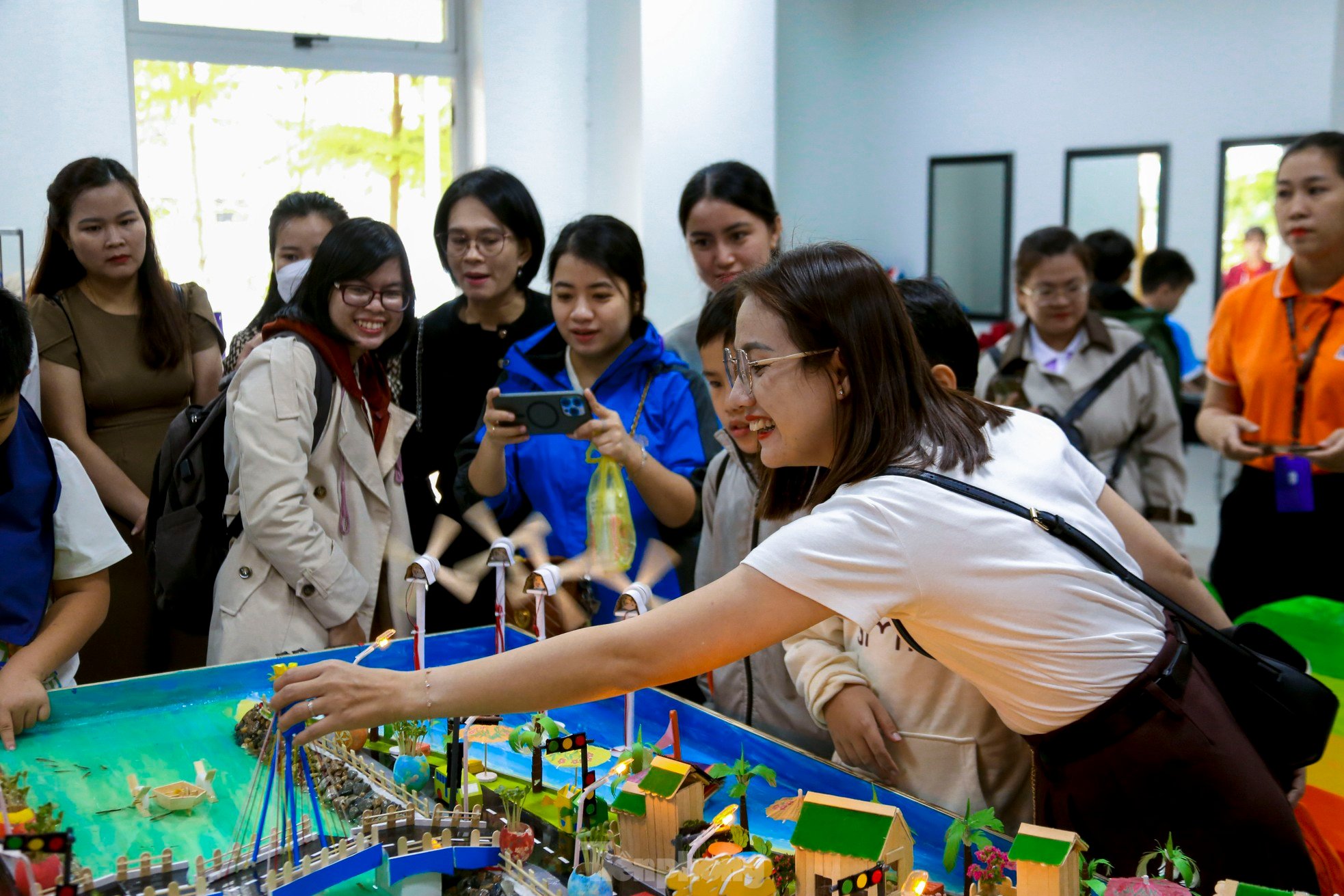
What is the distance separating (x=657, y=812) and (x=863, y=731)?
381mm

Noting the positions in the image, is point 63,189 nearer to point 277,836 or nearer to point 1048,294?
point 277,836

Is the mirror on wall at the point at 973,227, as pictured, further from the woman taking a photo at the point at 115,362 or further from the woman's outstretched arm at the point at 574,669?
the woman's outstretched arm at the point at 574,669

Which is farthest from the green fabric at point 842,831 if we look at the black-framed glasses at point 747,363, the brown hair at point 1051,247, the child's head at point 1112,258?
the child's head at point 1112,258

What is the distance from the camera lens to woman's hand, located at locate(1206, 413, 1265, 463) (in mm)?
2980

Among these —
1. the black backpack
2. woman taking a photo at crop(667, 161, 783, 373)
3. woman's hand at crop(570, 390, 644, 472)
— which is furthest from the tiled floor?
the black backpack

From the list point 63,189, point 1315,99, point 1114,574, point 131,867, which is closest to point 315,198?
point 63,189

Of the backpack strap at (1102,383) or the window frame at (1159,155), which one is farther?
the window frame at (1159,155)

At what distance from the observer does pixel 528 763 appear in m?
1.84

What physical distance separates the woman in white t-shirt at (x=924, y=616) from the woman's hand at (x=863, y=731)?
0.99ft

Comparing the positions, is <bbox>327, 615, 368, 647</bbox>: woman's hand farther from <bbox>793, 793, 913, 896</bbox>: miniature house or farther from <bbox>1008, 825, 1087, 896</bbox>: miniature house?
<bbox>1008, 825, 1087, 896</bbox>: miniature house

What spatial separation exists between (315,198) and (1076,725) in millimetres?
2593

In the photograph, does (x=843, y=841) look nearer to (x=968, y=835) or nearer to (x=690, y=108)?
(x=968, y=835)

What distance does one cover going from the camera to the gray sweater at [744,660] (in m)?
1.95

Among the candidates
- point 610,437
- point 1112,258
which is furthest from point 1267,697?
point 1112,258
